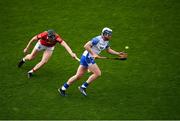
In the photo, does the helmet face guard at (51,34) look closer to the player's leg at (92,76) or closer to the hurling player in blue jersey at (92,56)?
the hurling player in blue jersey at (92,56)

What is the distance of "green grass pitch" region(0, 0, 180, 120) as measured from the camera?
461 inches

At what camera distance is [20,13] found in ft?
55.8

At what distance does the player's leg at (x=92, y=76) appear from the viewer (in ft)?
39.3

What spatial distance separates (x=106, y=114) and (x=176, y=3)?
826 centimetres

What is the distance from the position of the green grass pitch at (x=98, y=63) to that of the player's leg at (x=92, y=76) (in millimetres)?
227

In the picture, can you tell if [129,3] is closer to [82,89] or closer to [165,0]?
[165,0]

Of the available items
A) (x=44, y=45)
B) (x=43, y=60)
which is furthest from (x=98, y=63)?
(x=44, y=45)

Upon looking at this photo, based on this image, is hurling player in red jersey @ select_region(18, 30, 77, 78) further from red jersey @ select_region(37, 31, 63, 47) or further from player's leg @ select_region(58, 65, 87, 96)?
player's leg @ select_region(58, 65, 87, 96)

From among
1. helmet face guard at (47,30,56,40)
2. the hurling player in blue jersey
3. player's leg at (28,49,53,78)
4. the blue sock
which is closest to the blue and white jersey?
the hurling player in blue jersey

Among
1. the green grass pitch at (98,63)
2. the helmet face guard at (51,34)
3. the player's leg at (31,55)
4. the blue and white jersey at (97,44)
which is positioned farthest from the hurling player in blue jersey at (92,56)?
the player's leg at (31,55)

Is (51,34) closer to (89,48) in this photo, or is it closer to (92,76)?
(89,48)

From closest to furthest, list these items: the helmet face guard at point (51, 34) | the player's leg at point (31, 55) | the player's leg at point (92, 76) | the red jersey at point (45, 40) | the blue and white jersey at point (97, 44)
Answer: the blue and white jersey at point (97, 44) < the player's leg at point (92, 76) < the helmet face guard at point (51, 34) < the red jersey at point (45, 40) < the player's leg at point (31, 55)

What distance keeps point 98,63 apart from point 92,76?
2.09 m

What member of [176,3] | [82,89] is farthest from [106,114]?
[176,3]
